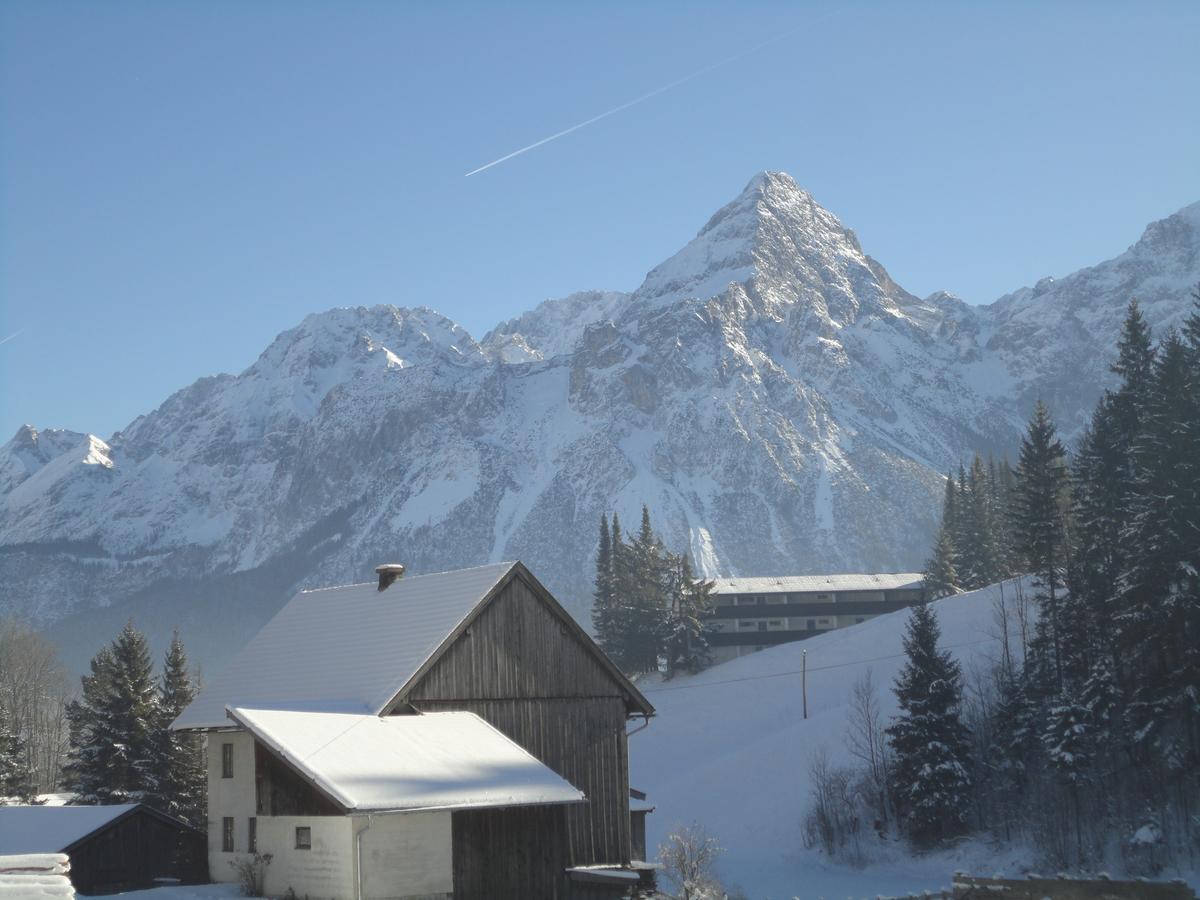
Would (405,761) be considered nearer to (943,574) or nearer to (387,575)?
(387,575)

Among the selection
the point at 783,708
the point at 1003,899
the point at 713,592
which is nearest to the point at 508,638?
the point at 1003,899

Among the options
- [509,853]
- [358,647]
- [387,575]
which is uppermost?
[387,575]

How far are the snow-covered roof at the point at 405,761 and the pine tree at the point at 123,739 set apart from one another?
2754cm

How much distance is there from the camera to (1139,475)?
50.7 metres

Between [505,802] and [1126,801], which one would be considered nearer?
[505,802]

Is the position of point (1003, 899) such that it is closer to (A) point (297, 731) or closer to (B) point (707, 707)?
(A) point (297, 731)

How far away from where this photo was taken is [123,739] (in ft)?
185

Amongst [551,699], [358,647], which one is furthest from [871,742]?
[358,647]

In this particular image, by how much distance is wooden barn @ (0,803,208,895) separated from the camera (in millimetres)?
37781

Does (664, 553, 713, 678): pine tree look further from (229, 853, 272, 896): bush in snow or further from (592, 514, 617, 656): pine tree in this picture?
(229, 853, 272, 896): bush in snow

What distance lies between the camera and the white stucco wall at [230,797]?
34.1 metres

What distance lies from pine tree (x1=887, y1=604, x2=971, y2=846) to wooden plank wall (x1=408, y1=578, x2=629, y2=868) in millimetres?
21760

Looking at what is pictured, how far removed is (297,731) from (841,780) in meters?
35.6

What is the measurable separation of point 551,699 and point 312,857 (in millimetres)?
9012
